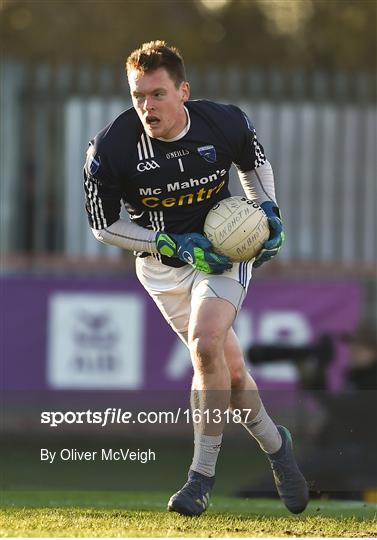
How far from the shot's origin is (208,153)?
7.97 metres

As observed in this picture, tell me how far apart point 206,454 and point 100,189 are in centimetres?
160

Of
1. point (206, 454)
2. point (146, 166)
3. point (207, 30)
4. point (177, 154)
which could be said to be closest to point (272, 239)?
point (177, 154)

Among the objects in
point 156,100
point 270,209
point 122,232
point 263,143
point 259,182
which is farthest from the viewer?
point 263,143

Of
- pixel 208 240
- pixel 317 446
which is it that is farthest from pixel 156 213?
pixel 317 446

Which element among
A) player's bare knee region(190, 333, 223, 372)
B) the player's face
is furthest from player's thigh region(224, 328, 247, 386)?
the player's face

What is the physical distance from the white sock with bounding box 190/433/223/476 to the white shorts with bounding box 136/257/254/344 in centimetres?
75

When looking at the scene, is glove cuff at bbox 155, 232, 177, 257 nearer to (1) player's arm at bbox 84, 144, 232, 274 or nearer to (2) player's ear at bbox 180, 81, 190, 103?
(1) player's arm at bbox 84, 144, 232, 274

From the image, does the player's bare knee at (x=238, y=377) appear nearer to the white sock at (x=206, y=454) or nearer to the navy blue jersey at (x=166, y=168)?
the white sock at (x=206, y=454)

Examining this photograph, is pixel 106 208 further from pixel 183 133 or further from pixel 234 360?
pixel 234 360

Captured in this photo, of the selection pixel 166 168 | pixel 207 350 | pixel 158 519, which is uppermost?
pixel 166 168

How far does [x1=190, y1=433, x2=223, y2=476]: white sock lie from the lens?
7766mm

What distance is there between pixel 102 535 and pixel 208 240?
177cm

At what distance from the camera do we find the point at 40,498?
29.0 feet

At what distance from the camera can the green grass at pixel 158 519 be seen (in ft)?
24.3
